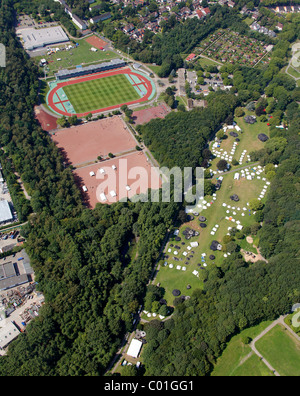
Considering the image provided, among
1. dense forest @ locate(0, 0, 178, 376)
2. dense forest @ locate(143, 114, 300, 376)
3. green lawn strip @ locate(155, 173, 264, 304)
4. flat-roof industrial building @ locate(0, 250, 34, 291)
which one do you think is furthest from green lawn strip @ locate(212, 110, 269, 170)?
flat-roof industrial building @ locate(0, 250, 34, 291)

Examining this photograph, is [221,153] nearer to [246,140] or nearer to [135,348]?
[246,140]

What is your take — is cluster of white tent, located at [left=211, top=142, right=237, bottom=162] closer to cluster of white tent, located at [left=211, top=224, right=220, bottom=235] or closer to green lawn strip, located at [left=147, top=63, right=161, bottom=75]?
cluster of white tent, located at [left=211, top=224, right=220, bottom=235]

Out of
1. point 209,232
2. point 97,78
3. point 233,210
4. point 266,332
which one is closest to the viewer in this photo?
point 266,332

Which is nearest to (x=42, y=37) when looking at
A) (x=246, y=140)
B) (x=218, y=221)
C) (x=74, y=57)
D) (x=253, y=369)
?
(x=74, y=57)

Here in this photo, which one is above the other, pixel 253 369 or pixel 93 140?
pixel 93 140

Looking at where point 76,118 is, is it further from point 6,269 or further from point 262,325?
point 262,325

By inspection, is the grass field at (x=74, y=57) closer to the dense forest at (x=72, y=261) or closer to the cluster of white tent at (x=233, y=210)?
the dense forest at (x=72, y=261)
